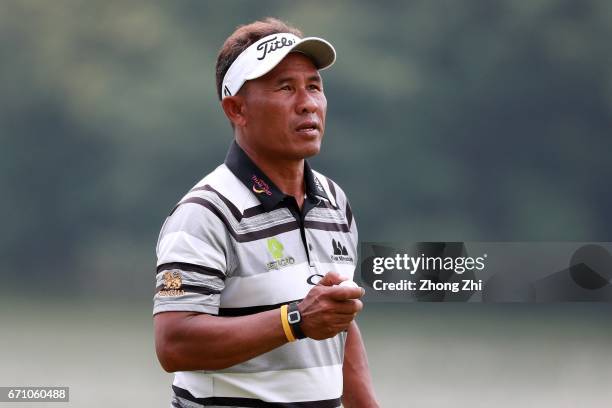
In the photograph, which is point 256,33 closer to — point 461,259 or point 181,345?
point 181,345

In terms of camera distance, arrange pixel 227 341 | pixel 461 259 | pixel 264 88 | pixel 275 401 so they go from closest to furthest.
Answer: pixel 227 341
pixel 275 401
pixel 264 88
pixel 461 259

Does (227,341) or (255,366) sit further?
(255,366)

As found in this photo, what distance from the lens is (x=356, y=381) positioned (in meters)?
3.55

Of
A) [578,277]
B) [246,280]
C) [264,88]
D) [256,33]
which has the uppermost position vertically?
[578,277]

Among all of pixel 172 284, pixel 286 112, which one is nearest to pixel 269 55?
pixel 286 112

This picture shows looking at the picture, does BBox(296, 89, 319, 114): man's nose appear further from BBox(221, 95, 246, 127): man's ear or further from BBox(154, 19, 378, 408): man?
BBox(221, 95, 246, 127): man's ear

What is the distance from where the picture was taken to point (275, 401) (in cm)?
305

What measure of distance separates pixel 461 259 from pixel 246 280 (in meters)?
3.96

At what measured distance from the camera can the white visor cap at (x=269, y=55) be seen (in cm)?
321

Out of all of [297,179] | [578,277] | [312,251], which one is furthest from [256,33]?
[578,277]

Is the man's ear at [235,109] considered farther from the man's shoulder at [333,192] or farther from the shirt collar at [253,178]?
the man's shoulder at [333,192]

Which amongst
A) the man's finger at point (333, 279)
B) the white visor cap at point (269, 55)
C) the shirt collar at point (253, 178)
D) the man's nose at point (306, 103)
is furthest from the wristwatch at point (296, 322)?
the white visor cap at point (269, 55)

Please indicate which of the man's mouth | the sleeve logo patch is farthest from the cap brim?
the sleeve logo patch

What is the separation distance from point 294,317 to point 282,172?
685mm
